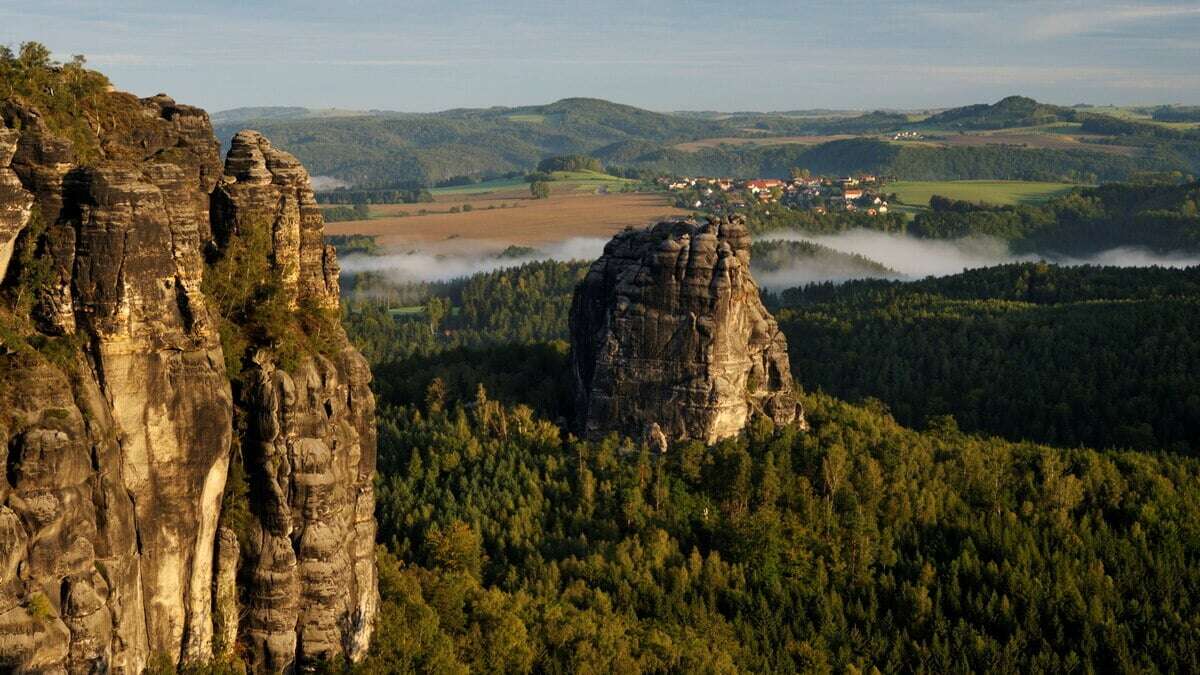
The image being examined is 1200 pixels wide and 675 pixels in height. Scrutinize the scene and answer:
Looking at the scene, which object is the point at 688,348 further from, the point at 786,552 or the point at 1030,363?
the point at 1030,363

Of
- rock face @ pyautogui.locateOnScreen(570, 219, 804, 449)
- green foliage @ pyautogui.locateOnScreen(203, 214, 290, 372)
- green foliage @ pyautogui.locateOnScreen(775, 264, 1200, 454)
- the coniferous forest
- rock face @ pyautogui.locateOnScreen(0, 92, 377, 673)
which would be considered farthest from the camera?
green foliage @ pyautogui.locateOnScreen(775, 264, 1200, 454)

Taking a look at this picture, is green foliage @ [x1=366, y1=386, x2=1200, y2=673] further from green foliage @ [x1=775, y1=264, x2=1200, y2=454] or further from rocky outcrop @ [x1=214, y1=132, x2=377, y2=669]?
green foliage @ [x1=775, y1=264, x2=1200, y2=454]

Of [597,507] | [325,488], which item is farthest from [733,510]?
[325,488]

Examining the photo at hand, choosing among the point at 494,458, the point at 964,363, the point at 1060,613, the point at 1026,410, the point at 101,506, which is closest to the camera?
Answer: the point at 101,506

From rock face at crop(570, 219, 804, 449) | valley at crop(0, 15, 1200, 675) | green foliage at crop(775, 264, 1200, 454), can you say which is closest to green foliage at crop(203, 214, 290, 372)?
valley at crop(0, 15, 1200, 675)

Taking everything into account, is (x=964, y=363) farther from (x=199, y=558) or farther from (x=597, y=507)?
(x=199, y=558)

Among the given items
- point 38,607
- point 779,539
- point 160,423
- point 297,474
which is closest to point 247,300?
point 297,474

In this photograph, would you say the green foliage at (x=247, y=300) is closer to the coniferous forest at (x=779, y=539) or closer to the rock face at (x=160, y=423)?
the rock face at (x=160, y=423)
